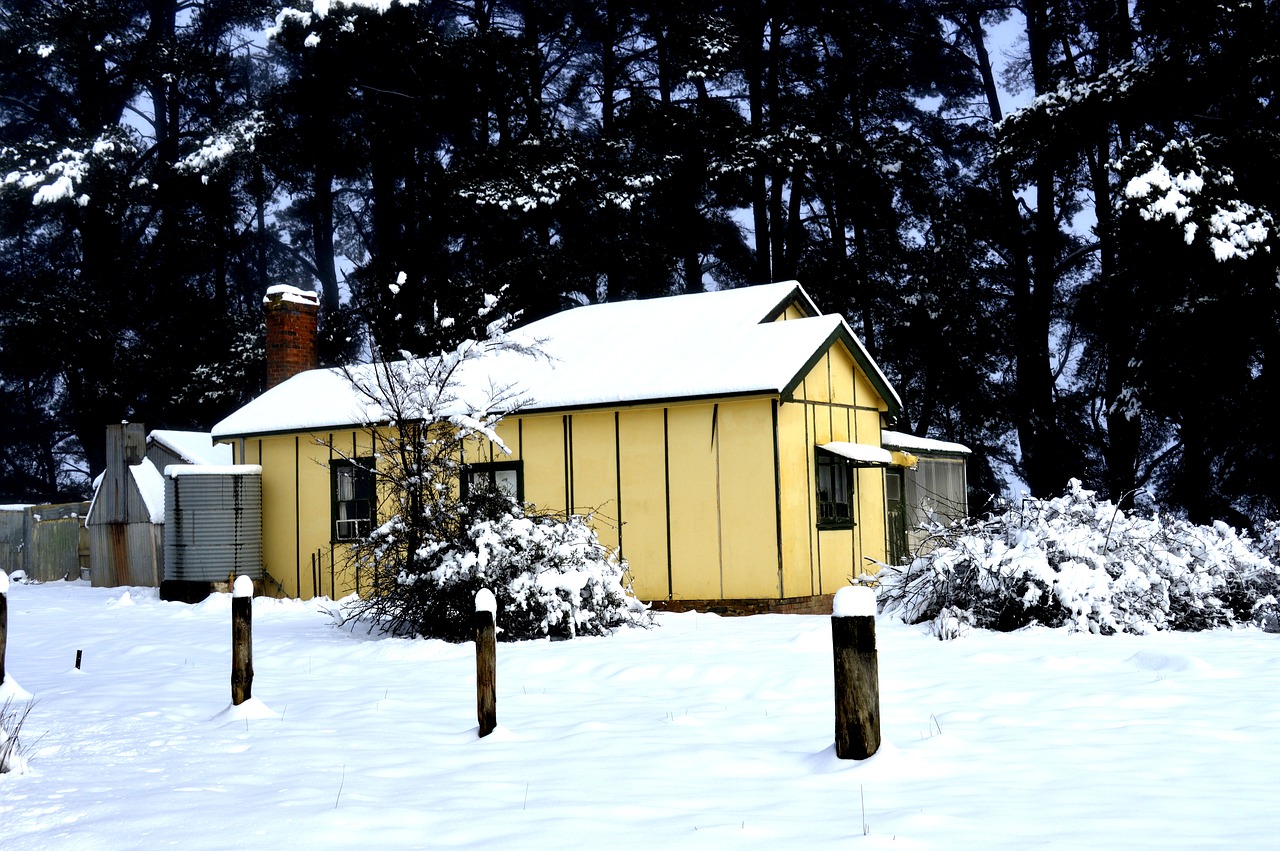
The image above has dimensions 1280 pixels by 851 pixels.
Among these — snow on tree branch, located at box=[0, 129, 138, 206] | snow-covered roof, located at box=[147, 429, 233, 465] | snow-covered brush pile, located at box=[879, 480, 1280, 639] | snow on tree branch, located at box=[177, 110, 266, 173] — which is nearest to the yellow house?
snow-covered brush pile, located at box=[879, 480, 1280, 639]

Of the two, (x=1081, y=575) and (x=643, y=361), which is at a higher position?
(x=643, y=361)

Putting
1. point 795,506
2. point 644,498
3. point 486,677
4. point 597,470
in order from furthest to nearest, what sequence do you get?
point 597,470 → point 644,498 → point 795,506 → point 486,677

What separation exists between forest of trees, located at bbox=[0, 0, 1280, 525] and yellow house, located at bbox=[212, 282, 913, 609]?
7307mm

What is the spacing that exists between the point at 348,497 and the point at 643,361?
17.4 feet

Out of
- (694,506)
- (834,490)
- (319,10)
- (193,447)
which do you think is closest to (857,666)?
(694,506)

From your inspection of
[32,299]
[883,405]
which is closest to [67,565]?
[32,299]

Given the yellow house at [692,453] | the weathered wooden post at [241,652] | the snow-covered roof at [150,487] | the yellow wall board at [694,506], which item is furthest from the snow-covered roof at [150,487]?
the weathered wooden post at [241,652]

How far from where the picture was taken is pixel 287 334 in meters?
24.2

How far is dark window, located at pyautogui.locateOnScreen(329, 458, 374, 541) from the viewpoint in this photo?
64.3ft

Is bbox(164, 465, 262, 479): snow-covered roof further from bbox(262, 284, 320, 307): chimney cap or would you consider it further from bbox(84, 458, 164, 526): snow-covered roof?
bbox(262, 284, 320, 307): chimney cap

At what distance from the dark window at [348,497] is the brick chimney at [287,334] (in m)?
4.86

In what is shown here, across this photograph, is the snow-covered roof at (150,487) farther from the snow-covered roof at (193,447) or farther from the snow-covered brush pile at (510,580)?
the snow-covered brush pile at (510,580)

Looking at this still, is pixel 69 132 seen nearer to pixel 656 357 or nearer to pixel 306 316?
pixel 306 316

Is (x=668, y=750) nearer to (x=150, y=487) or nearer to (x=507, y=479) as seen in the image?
(x=507, y=479)
